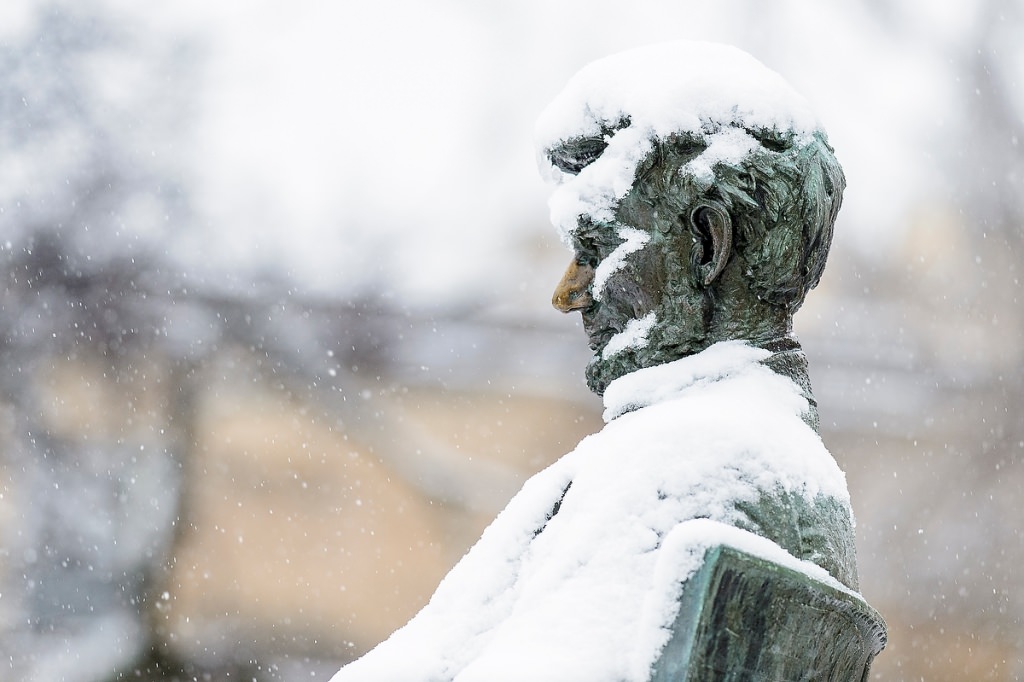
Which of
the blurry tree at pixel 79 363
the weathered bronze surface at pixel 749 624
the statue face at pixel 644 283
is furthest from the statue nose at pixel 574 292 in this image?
the blurry tree at pixel 79 363

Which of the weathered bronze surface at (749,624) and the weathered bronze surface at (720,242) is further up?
the weathered bronze surface at (720,242)

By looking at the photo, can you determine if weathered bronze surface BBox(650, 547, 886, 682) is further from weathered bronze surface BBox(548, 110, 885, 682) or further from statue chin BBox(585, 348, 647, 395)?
statue chin BBox(585, 348, 647, 395)

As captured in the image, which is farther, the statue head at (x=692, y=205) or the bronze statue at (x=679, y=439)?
the statue head at (x=692, y=205)

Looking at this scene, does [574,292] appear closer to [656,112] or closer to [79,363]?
[656,112]

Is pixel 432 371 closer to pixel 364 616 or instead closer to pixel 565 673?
pixel 364 616

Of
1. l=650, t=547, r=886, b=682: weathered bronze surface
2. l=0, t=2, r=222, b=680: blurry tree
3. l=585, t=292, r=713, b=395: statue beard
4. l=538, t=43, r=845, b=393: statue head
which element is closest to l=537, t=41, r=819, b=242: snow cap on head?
l=538, t=43, r=845, b=393: statue head

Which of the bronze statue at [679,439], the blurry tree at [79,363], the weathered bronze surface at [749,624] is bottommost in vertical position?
the weathered bronze surface at [749,624]

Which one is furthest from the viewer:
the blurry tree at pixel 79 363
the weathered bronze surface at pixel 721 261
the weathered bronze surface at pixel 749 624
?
the blurry tree at pixel 79 363

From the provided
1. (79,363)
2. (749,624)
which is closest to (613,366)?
(749,624)

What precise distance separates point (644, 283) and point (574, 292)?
9 centimetres

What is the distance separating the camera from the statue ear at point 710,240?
5.38 ft

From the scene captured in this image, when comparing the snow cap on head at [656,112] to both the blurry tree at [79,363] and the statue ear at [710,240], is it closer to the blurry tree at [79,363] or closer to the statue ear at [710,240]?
the statue ear at [710,240]

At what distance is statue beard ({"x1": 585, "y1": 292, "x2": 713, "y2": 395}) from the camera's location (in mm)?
Answer: 1667

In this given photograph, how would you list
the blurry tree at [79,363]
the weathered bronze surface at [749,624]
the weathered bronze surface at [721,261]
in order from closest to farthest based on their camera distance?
the weathered bronze surface at [749,624]
the weathered bronze surface at [721,261]
the blurry tree at [79,363]
